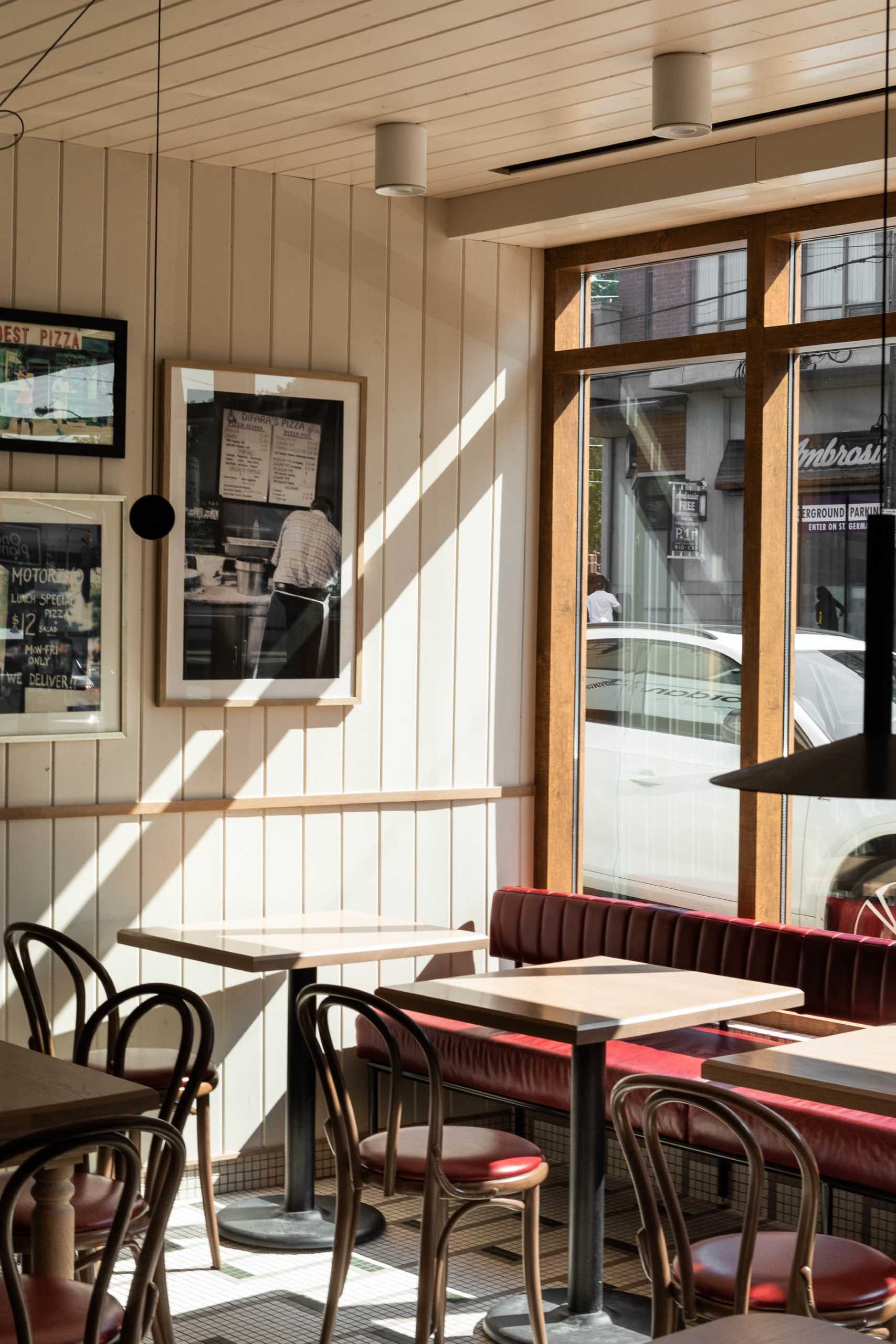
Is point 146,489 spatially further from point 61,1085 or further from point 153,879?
point 61,1085

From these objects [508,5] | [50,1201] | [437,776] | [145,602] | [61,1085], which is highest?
[508,5]

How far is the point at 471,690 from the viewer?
5582mm

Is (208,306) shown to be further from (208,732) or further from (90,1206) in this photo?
(90,1206)

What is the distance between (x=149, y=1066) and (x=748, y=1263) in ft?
6.36

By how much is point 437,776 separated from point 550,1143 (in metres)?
1.28

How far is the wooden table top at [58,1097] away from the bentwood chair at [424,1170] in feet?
2.22

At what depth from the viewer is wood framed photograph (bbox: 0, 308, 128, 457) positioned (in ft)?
15.1

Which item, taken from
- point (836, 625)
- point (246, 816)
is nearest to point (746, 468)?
point (836, 625)

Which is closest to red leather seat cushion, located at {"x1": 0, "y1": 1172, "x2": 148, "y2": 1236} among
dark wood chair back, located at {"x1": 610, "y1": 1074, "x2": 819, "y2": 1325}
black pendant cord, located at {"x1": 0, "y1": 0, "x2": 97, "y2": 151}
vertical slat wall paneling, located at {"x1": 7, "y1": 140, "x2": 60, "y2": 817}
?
dark wood chair back, located at {"x1": 610, "y1": 1074, "x2": 819, "y2": 1325}

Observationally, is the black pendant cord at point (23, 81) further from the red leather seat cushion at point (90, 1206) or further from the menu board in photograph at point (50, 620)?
the red leather seat cushion at point (90, 1206)

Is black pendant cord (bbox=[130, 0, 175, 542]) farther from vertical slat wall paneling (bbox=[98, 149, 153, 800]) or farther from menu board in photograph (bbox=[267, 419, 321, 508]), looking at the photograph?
menu board in photograph (bbox=[267, 419, 321, 508])

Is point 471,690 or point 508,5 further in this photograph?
point 471,690

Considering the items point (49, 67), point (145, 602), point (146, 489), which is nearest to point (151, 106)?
point (49, 67)

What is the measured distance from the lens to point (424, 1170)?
3.66 metres
